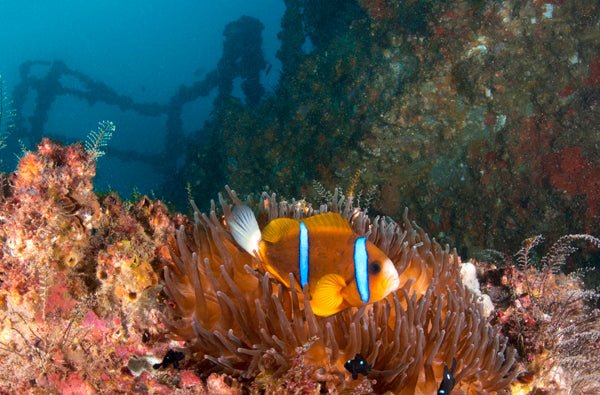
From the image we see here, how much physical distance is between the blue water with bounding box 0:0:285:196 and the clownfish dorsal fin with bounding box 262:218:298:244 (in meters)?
72.0

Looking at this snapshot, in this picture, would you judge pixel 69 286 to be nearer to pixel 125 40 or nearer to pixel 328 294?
pixel 328 294

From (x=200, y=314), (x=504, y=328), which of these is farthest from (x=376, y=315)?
(x=504, y=328)

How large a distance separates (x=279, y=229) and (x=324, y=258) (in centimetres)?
27

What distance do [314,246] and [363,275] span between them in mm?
280

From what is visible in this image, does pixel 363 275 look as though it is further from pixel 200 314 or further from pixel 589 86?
pixel 589 86

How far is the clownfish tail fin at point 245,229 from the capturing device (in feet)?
7.00

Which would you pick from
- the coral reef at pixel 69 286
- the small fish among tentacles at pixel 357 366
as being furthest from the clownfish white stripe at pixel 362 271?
the coral reef at pixel 69 286

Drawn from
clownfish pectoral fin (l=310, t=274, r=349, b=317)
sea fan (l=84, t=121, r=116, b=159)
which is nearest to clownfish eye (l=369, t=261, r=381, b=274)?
clownfish pectoral fin (l=310, t=274, r=349, b=317)

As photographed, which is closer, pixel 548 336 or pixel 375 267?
pixel 375 267

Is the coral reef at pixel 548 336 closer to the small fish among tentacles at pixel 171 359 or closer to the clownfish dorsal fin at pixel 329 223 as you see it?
the clownfish dorsal fin at pixel 329 223

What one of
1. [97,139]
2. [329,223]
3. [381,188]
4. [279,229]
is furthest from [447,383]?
[381,188]

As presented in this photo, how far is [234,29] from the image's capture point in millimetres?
19234

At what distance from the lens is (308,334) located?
2.02m

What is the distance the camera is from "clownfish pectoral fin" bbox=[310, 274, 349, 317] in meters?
1.87
